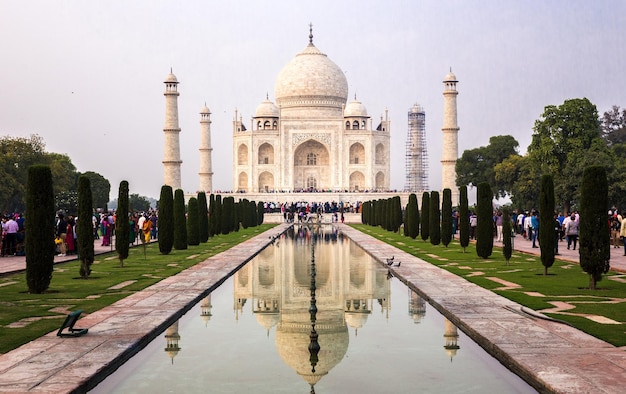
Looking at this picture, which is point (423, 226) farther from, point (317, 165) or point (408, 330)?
point (317, 165)

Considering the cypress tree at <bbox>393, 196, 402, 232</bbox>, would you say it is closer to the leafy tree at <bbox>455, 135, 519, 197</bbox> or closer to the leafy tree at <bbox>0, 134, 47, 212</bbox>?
the leafy tree at <bbox>0, 134, 47, 212</bbox>

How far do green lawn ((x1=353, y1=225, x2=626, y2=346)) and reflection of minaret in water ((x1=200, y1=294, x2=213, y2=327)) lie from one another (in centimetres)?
319

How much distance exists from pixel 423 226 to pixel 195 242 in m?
6.17

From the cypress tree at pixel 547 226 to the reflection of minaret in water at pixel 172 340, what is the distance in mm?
5735

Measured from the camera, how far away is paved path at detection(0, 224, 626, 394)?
14.7 feet

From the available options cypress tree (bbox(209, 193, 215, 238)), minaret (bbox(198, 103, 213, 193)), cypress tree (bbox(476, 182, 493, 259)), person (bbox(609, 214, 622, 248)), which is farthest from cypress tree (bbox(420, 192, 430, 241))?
minaret (bbox(198, 103, 213, 193))

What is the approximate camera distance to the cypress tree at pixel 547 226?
10.5 metres

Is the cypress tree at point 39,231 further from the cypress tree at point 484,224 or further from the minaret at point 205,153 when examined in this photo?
the minaret at point 205,153

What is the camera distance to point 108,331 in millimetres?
6176

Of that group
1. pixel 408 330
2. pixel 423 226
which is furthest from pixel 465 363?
pixel 423 226

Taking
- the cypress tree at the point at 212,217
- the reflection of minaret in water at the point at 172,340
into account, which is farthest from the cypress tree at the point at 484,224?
the cypress tree at the point at 212,217

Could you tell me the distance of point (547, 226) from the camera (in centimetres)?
1054

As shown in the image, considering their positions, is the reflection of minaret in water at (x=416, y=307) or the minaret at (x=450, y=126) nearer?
the reflection of minaret in water at (x=416, y=307)

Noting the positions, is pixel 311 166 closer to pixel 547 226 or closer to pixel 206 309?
pixel 547 226
